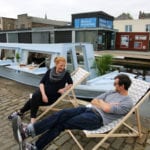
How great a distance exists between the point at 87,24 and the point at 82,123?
2243cm


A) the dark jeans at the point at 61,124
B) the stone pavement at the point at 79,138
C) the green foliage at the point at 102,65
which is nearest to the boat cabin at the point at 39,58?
the green foliage at the point at 102,65

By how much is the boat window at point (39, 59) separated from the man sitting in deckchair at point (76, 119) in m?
A: 3.61

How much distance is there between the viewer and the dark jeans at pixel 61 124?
2.81m

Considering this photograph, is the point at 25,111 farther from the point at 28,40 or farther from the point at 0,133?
the point at 28,40

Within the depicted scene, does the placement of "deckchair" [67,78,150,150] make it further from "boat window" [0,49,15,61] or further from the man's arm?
"boat window" [0,49,15,61]

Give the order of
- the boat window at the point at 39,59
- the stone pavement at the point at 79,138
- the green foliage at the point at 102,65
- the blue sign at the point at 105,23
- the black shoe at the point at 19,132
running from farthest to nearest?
the blue sign at the point at 105,23 < the green foliage at the point at 102,65 < the boat window at the point at 39,59 < the stone pavement at the point at 79,138 < the black shoe at the point at 19,132

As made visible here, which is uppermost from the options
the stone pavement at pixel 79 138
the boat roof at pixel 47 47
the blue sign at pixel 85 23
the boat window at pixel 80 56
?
the blue sign at pixel 85 23

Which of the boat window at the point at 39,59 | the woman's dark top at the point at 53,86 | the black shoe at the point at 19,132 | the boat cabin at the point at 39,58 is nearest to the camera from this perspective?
the black shoe at the point at 19,132

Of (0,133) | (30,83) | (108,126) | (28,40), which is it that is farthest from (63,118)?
(28,40)

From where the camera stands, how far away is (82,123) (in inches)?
112

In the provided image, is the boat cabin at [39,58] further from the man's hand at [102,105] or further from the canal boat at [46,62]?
the man's hand at [102,105]

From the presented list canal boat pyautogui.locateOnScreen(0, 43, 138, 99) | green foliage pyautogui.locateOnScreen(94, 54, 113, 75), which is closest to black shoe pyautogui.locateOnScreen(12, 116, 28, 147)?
canal boat pyautogui.locateOnScreen(0, 43, 138, 99)

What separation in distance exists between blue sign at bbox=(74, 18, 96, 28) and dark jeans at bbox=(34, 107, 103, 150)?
21.8 metres

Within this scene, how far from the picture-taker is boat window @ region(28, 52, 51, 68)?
6470 millimetres
